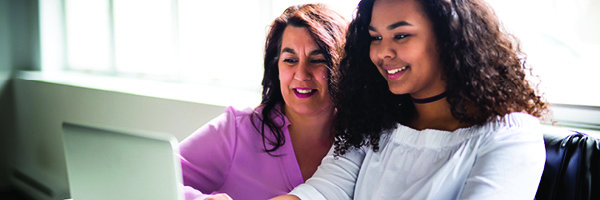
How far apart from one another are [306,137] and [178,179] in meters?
0.77

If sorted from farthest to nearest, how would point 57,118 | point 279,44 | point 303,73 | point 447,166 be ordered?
1. point 57,118
2. point 279,44
3. point 303,73
4. point 447,166

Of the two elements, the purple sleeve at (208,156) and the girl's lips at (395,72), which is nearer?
the girl's lips at (395,72)

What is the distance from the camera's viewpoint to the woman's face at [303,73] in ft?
5.31

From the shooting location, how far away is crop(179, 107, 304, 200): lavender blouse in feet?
5.45

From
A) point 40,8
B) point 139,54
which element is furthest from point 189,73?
point 40,8

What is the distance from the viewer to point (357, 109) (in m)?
1.45

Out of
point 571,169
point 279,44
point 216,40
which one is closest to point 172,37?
point 216,40

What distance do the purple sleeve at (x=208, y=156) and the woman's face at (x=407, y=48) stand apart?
650 millimetres

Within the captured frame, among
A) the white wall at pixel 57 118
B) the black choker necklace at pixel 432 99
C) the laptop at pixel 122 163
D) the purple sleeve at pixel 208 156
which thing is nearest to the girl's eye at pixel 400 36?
the black choker necklace at pixel 432 99

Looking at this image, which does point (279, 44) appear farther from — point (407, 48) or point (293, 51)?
point (407, 48)

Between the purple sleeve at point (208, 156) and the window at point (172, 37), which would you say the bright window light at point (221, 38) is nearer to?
the window at point (172, 37)

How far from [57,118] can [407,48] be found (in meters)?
3.65

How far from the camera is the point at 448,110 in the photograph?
4.14ft

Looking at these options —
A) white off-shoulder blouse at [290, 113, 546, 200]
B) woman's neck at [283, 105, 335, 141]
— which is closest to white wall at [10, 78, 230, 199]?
woman's neck at [283, 105, 335, 141]
